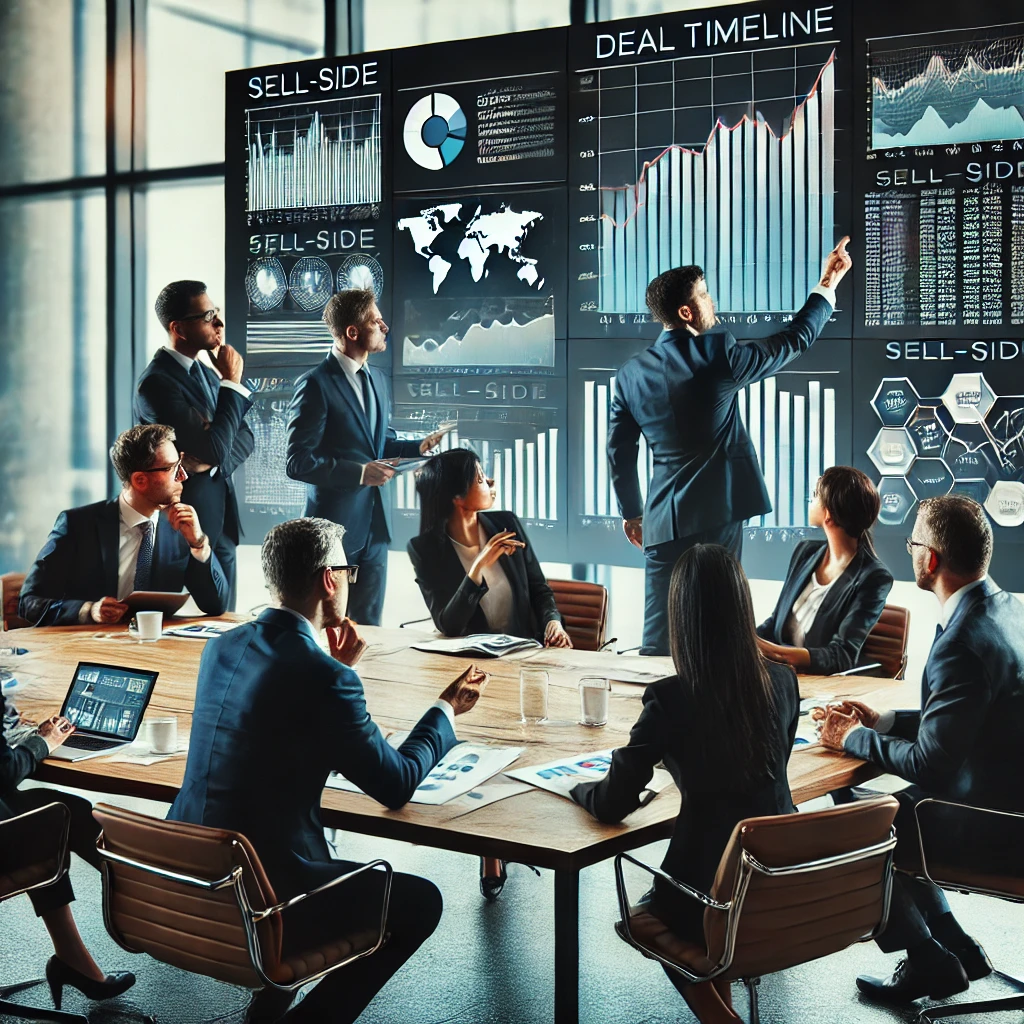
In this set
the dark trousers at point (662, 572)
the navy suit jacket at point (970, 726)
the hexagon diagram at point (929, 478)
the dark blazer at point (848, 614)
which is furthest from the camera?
the dark trousers at point (662, 572)

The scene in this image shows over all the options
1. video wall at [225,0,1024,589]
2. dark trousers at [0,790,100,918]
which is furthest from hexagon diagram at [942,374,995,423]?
dark trousers at [0,790,100,918]

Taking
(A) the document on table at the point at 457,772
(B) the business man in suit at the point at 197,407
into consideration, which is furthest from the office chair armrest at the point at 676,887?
(B) the business man in suit at the point at 197,407

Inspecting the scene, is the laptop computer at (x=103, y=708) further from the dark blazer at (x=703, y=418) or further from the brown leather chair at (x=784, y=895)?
the dark blazer at (x=703, y=418)

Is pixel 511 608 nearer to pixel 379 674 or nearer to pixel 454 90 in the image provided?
pixel 379 674

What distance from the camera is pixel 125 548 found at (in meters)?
4.65

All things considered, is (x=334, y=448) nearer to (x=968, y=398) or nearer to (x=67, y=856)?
(x=968, y=398)

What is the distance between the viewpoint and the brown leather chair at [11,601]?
16.2 feet

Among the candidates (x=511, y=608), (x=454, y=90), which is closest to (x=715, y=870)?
(x=511, y=608)

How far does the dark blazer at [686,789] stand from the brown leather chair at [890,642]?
1864mm

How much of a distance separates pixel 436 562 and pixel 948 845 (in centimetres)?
215

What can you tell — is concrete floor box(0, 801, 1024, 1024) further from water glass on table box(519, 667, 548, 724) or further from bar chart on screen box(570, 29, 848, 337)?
bar chart on screen box(570, 29, 848, 337)

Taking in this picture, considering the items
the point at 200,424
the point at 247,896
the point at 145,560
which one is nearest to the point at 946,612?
the point at 247,896

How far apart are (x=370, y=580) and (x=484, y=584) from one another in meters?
1.67

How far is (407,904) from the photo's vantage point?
8.99 ft
